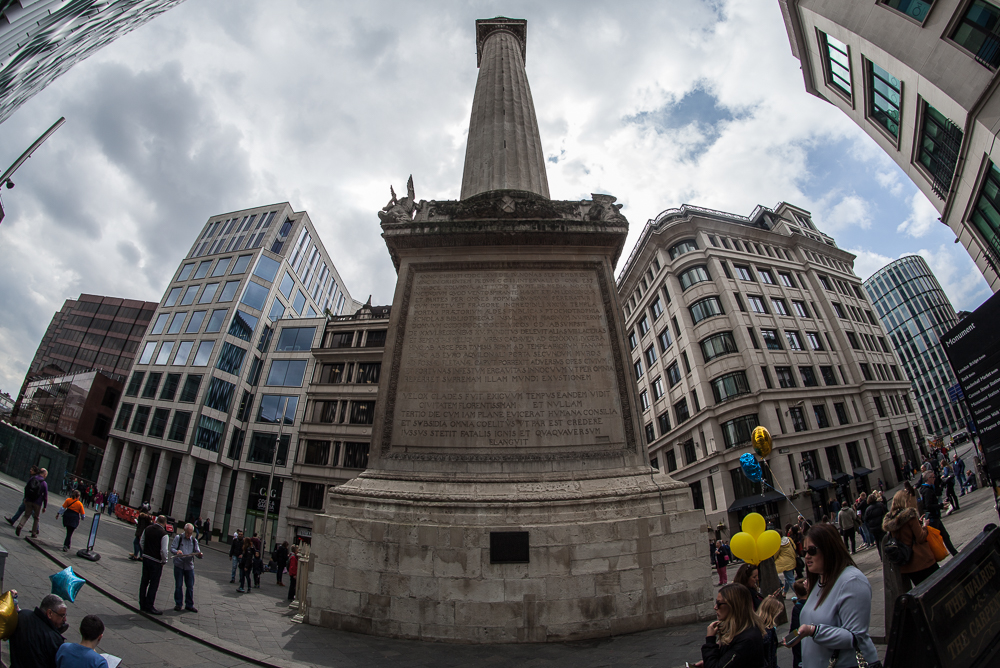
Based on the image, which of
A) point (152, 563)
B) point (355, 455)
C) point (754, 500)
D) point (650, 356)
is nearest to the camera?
point (152, 563)

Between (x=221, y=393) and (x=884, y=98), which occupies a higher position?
(x=884, y=98)

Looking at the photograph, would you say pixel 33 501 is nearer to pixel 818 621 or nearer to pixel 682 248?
pixel 818 621

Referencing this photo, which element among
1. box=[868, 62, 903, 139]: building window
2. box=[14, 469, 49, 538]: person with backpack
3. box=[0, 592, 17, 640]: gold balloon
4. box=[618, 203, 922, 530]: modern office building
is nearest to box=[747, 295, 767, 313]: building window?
box=[618, 203, 922, 530]: modern office building

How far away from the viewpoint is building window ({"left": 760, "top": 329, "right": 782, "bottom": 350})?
33.4 m

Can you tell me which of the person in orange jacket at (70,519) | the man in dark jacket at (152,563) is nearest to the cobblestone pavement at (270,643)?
the man in dark jacket at (152,563)

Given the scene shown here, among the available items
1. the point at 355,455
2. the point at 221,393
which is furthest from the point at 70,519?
the point at 221,393

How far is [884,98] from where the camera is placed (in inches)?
698

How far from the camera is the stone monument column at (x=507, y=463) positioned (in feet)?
22.4

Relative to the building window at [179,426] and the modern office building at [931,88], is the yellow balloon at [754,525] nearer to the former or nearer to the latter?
the modern office building at [931,88]

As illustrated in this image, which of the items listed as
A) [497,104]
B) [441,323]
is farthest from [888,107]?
[441,323]

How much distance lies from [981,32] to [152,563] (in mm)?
25128

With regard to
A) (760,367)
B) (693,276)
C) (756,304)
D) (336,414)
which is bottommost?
(336,414)

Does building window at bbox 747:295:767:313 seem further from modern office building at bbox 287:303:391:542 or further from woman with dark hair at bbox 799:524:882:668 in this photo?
woman with dark hair at bbox 799:524:882:668

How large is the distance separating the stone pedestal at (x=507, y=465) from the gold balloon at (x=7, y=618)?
4.18 metres
